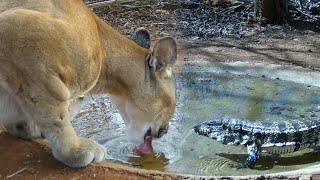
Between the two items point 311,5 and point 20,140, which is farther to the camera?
point 311,5

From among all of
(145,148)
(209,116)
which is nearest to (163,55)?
(145,148)

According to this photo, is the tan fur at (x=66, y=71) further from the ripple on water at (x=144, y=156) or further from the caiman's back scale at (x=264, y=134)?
the caiman's back scale at (x=264, y=134)

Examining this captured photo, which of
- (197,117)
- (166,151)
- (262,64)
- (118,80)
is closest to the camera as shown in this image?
(118,80)

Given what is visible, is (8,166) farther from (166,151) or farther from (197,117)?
(197,117)

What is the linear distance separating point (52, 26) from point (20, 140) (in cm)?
110

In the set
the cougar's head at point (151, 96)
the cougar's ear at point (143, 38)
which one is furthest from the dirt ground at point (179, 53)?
the cougar's ear at point (143, 38)

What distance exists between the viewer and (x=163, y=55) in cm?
530

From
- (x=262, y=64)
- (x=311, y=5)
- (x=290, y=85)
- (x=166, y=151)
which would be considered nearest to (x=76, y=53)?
(x=166, y=151)

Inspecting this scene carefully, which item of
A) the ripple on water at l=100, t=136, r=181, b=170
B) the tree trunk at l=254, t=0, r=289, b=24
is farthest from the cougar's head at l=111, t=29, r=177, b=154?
the tree trunk at l=254, t=0, r=289, b=24

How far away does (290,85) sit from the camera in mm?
7891

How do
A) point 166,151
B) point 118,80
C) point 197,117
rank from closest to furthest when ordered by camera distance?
1. point 118,80
2. point 166,151
3. point 197,117

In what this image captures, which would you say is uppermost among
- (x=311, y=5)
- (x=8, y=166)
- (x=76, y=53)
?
(x=76, y=53)

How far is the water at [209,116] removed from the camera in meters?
6.07

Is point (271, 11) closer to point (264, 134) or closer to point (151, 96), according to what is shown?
point (264, 134)
